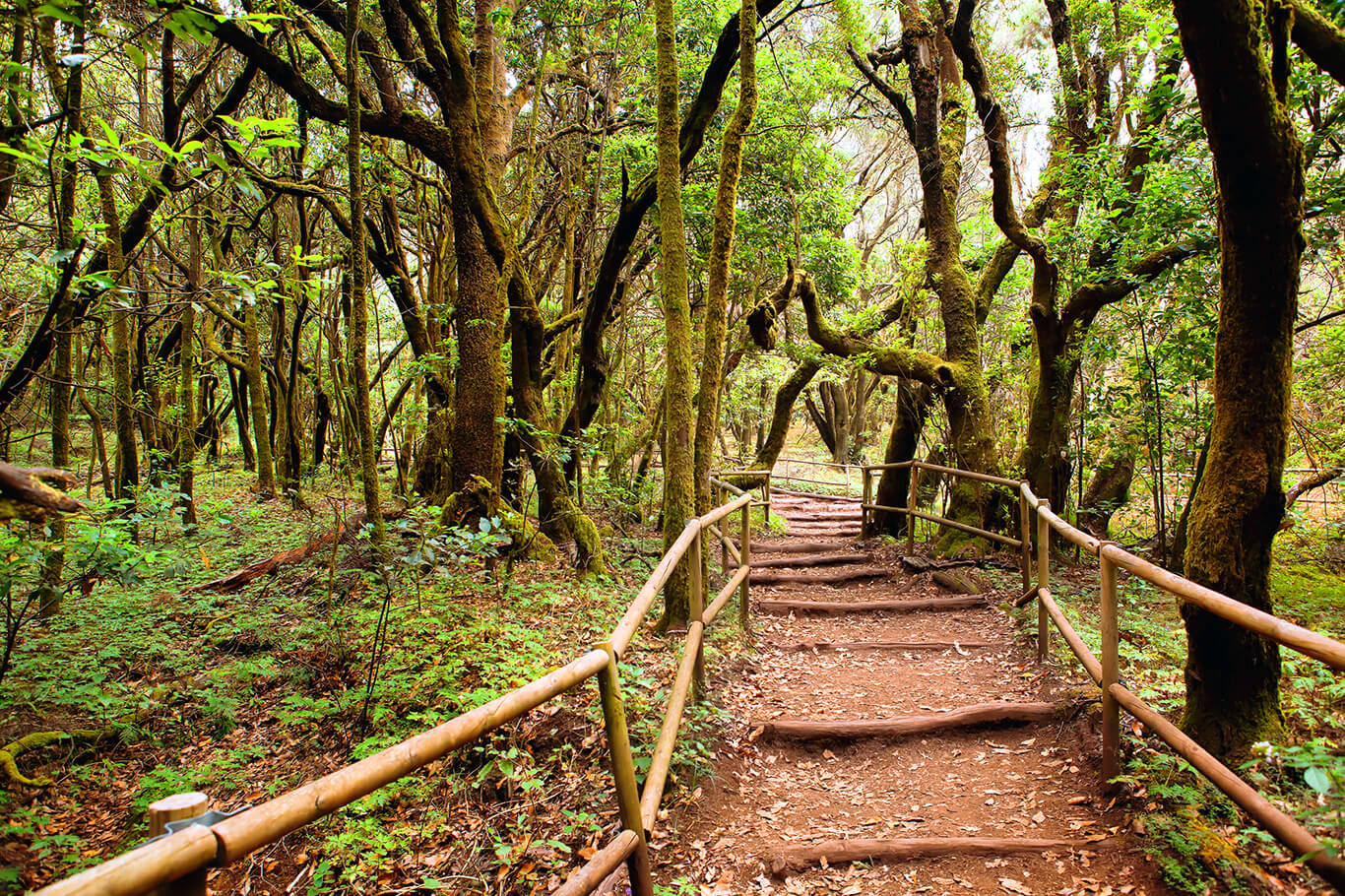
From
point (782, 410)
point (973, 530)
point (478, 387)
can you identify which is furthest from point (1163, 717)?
point (782, 410)

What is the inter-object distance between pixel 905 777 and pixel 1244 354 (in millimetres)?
2550

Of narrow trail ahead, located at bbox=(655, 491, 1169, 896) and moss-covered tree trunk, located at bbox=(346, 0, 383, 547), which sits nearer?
narrow trail ahead, located at bbox=(655, 491, 1169, 896)

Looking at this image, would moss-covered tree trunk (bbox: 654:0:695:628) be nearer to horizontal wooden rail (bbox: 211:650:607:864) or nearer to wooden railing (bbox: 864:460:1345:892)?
wooden railing (bbox: 864:460:1345:892)

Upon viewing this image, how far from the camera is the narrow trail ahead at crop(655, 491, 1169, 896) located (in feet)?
9.36

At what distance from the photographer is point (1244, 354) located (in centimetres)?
286

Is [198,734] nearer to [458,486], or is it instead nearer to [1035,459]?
[458,486]

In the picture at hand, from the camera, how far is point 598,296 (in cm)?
823

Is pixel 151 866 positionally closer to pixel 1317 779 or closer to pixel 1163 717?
pixel 1317 779

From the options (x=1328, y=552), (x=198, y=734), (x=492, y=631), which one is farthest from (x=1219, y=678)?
(x=1328, y=552)

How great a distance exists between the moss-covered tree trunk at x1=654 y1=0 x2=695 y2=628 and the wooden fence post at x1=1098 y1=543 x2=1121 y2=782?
2.58 metres

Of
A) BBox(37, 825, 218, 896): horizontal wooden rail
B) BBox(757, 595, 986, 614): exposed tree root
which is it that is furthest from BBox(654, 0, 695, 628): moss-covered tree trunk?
BBox(37, 825, 218, 896): horizontal wooden rail

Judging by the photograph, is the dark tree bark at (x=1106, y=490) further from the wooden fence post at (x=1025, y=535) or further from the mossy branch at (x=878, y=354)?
the wooden fence post at (x=1025, y=535)

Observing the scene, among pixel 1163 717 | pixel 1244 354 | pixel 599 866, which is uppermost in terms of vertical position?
pixel 1244 354

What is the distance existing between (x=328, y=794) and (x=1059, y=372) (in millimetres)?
8922
